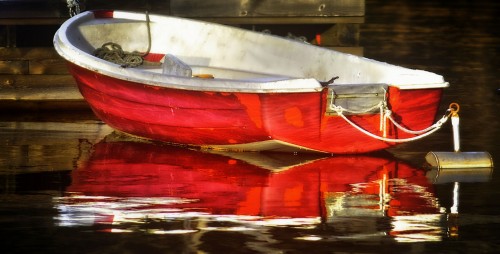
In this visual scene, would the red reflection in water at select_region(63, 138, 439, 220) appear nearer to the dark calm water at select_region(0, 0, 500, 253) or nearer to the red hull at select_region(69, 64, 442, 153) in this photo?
the dark calm water at select_region(0, 0, 500, 253)

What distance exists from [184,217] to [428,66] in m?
11.1

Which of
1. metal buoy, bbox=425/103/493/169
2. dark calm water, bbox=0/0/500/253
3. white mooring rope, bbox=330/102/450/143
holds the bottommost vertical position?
dark calm water, bbox=0/0/500/253

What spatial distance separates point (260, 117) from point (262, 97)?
213mm

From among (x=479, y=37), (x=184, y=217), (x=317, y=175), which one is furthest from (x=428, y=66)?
(x=184, y=217)

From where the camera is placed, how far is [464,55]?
2200 centimetres

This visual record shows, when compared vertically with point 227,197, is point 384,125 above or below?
above

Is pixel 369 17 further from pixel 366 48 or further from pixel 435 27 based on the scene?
pixel 366 48

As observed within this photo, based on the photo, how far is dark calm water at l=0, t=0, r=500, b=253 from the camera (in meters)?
9.02

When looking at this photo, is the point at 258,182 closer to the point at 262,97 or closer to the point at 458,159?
the point at 262,97

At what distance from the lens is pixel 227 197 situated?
10.5 m

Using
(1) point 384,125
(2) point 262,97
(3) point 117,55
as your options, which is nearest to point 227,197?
(2) point 262,97

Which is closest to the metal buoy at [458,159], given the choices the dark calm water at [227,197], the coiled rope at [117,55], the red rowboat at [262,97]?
the dark calm water at [227,197]

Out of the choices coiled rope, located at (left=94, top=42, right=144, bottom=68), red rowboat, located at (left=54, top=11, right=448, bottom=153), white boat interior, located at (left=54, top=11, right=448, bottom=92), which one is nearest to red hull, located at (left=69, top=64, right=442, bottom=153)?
red rowboat, located at (left=54, top=11, right=448, bottom=153)

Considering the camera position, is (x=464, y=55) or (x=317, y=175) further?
(x=464, y=55)
